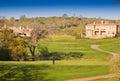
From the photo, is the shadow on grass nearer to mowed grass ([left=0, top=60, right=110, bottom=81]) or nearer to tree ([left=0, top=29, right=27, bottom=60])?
mowed grass ([left=0, top=60, right=110, bottom=81])

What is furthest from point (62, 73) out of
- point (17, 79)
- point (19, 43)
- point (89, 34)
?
point (89, 34)

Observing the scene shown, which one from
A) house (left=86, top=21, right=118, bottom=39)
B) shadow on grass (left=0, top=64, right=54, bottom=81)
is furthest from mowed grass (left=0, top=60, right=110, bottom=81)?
house (left=86, top=21, right=118, bottom=39)

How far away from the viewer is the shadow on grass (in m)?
18.7

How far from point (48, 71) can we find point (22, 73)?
5.79 ft

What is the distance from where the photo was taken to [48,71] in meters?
20.2

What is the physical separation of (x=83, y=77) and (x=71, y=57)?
17.0 meters

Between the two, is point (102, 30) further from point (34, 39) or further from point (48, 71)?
point (48, 71)

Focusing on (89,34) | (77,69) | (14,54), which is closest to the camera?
(77,69)

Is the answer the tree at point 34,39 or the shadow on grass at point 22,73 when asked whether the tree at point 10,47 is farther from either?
the shadow on grass at point 22,73

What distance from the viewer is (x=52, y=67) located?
69.2 ft

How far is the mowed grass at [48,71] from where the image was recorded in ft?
61.6

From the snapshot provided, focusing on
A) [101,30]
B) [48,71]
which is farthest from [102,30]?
[48,71]

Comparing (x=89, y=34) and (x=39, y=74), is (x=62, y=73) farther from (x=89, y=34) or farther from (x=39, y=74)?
(x=89, y=34)

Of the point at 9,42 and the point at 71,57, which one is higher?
the point at 9,42
